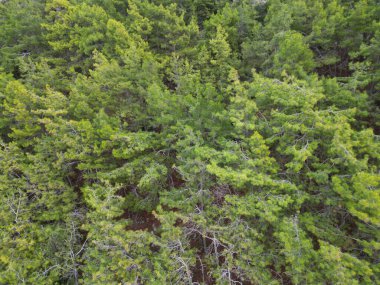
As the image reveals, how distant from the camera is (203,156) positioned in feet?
37.2

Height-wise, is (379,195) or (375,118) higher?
(375,118)

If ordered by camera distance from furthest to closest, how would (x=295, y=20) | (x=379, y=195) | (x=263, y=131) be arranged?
1. (x=295, y=20)
2. (x=263, y=131)
3. (x=379, y=195)

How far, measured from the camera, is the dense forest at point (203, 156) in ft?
32.3

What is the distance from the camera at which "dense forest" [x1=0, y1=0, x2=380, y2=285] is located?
985 centimetres

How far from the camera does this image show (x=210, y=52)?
58.2ft

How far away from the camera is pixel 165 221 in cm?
1018

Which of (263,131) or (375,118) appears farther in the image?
(375,118)

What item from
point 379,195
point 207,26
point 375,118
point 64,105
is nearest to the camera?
point 379,195

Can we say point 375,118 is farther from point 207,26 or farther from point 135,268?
point 135,268

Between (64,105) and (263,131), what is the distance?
480 inches

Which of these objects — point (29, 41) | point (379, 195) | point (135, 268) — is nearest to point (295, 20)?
point (379, 195)

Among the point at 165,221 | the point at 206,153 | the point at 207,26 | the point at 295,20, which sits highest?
the point at 295,20

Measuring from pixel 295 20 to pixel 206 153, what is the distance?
12.5 metres

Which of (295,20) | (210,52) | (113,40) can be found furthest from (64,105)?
(295,20)
